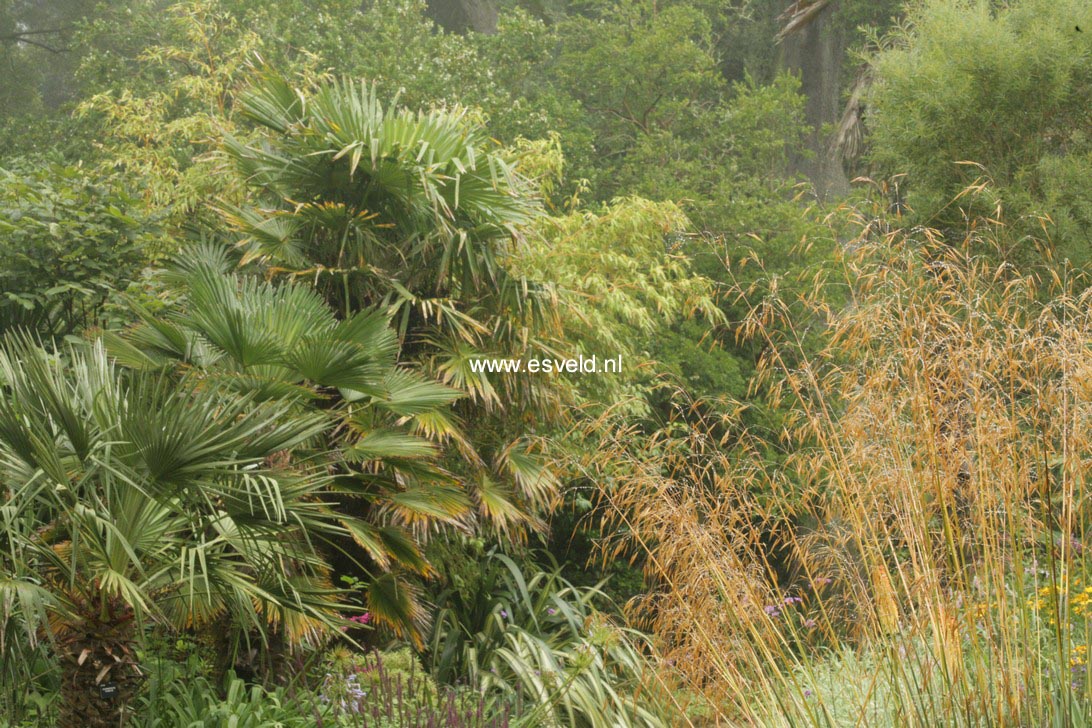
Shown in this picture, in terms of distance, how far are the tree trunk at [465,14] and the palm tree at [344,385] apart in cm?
1406

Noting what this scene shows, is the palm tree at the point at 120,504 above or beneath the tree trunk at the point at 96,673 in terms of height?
above

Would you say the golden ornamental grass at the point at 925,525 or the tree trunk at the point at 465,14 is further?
the tree trunk at the point at 465,14

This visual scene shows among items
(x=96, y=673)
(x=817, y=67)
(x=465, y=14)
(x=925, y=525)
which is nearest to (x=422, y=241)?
(x=96, y=673)

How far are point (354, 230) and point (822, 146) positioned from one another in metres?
10.6

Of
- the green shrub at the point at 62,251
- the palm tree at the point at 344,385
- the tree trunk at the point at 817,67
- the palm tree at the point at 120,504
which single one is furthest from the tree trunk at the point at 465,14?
the palm tree at the point at 120,504

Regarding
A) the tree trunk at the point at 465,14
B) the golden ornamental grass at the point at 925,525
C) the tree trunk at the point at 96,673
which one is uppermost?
the tree trunk at the point at 465,14

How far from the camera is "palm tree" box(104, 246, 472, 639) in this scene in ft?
14.7

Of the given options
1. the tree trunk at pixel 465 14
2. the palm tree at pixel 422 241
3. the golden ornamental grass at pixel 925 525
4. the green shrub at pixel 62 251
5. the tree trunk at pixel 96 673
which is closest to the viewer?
the golden ornamental grass at pixel 925 525

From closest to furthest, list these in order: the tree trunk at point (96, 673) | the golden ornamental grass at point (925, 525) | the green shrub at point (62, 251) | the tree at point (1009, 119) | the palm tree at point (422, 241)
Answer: the golden ornamental grass at point (925, 525) → the tree trunk at point (96, 673) → the palm tree at point (422, 241) → the green shrub at point (62, 251) → the tree at point (1009, 119)

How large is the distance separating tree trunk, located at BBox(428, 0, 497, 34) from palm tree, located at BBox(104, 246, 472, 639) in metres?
14.1

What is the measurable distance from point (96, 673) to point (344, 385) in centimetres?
164

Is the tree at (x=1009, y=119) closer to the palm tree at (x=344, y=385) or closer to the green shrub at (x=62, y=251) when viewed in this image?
the palm tree at (x=344, y=385)

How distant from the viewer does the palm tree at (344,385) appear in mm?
4469

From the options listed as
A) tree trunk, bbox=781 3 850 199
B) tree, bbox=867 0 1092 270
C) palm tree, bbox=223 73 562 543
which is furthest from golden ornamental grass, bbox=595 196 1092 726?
tree trunk, bbox=781 3 850 199
